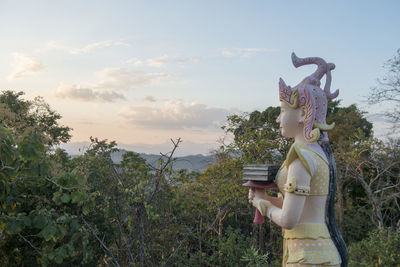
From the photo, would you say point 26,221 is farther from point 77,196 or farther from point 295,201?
point 295,201

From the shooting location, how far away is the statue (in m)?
2.45

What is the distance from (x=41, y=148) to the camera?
117 inches

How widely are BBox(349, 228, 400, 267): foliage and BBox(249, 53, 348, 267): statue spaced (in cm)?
309

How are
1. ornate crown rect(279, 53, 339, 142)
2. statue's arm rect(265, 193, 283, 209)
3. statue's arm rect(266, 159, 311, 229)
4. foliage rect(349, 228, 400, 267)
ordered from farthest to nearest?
foliage rect(349, 228, 400, 267), statue's arm rect(265, 193, 283, 209), ornate crown rect(279, 53, 339, 142), statue's arm rect(266, 159, 311, 229)

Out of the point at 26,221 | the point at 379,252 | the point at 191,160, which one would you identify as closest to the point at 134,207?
the point at 26,221

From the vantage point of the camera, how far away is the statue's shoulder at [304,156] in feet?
8.04

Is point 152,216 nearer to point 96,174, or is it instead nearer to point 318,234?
point 318,234

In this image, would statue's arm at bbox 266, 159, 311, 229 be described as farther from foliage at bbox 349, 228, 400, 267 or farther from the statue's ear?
foliage at bbox 349, 228, 400, 267

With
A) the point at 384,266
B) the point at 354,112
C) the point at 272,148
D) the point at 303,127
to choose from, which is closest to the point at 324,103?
the point at 303,127

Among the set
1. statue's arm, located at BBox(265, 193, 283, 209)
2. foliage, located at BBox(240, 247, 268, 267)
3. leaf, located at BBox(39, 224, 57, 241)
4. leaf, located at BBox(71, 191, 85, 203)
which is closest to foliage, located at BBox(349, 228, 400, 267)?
foliage, located at BBox(240, 247, 268, 267)

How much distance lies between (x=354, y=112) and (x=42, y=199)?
36.6ft

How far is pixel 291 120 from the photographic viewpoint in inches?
106

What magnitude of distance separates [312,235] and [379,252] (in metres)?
3.66

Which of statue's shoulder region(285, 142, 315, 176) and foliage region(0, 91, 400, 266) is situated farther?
foliage region(0, 91, 400, 266)
